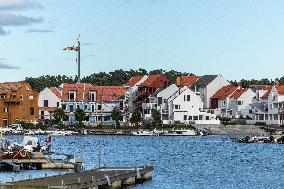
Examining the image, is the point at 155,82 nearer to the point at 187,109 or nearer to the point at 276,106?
the point at 187,109

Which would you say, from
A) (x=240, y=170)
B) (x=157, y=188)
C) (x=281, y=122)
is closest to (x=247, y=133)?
(x=281, y=122)

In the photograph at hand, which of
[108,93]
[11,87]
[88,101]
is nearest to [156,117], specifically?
[108,93]

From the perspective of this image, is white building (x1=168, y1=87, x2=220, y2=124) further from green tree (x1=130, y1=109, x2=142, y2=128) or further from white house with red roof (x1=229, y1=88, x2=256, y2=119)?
white house with red roof (x1=229, y1=88, x2=256, y2=119)

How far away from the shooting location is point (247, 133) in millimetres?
153375

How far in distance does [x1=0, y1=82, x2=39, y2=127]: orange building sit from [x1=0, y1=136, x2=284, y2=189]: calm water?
2362cm

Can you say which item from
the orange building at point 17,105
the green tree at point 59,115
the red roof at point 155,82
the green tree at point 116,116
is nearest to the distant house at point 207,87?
the red roof at point 155,82

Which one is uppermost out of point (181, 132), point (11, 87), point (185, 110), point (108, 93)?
point (11, 87)

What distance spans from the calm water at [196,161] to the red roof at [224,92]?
101ft

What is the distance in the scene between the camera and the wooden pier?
46219 mm

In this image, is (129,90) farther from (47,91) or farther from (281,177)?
(281,177)

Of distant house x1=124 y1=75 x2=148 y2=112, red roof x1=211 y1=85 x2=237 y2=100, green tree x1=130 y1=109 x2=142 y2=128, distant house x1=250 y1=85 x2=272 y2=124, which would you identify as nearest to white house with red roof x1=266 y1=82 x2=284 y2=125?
distant house x1=250 y1=85 x2=272 y2=124

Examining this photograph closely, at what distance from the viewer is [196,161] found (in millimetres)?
88812

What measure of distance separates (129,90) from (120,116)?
12.3 meters

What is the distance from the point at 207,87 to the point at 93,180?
408ft
